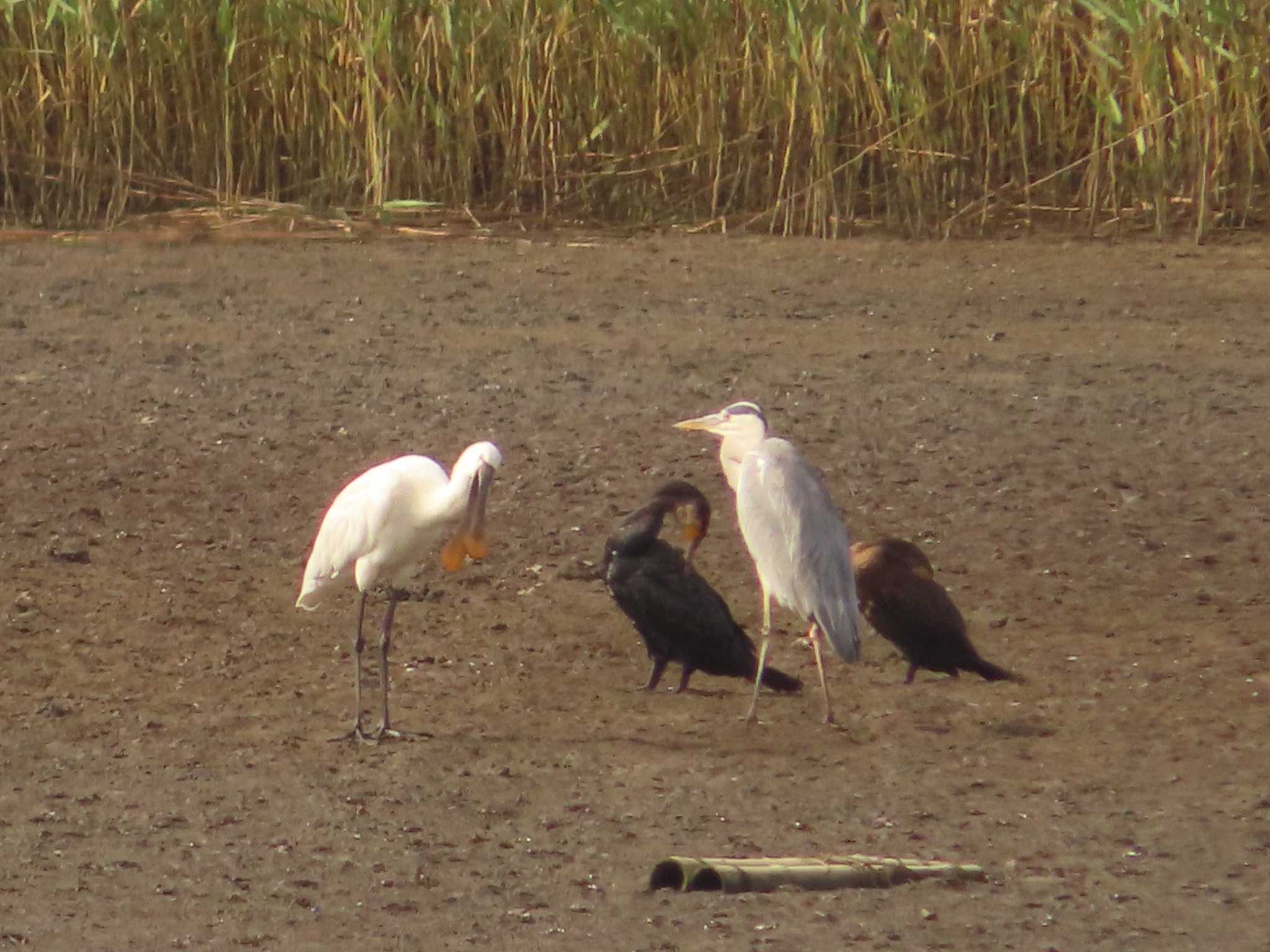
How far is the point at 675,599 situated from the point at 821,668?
23.0 inches

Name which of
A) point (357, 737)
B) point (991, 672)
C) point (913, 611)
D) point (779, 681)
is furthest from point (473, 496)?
point (991, 672)

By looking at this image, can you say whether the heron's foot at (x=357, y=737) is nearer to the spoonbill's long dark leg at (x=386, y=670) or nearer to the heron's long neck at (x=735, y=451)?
the spoonbill's long dark leg at (x=386, y=670)

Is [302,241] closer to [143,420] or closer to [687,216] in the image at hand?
[687,216]

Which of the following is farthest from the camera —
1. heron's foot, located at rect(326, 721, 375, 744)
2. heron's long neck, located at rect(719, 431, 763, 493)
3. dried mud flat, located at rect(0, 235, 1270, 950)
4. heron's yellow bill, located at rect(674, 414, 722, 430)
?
heron's yellow bill, located at rect(674, 414, 722, 430)

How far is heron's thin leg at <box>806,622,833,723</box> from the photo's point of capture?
237 inches

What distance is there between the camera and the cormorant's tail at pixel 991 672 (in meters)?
6.27

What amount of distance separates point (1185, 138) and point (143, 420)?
5.96 meters

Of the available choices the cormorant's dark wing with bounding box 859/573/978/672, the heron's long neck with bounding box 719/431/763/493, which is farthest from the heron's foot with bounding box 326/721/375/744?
the cormorant's dark wing with bounding box 859/573/978/672

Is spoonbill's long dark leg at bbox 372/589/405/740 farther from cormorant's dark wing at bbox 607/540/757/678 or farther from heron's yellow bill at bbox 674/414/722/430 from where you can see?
heron's yellow bill at bbox 674/414/722/430

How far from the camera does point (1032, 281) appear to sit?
11.2 meters

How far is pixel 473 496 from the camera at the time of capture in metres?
5.91

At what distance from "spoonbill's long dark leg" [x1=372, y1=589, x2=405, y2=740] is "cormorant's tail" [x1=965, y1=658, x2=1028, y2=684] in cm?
149

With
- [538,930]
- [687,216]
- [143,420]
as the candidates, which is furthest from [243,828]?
[687,216]

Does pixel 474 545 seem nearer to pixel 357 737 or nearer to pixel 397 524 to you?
pixel 397 524
